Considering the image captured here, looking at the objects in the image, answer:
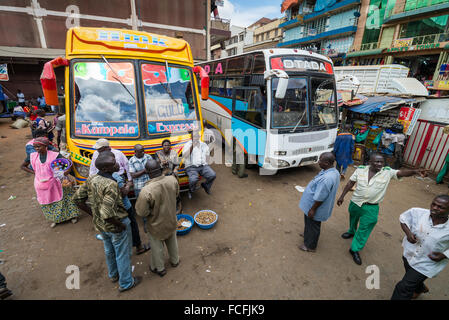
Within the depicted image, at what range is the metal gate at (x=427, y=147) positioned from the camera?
22.2 ft

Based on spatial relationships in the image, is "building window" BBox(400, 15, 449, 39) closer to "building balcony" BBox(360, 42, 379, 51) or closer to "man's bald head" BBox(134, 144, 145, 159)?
"building balcony" BBox(360, 42, 379, 51)

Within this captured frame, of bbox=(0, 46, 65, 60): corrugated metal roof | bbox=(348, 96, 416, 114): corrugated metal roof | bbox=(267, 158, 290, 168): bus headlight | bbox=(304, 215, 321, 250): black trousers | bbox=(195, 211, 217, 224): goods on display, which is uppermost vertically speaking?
bbox=(0, 46, 65, 60): corrugated metal roof

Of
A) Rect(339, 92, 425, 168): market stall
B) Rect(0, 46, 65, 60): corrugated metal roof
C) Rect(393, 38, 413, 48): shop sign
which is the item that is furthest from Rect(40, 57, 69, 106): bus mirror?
Rect(393, 38, 413, 48): shop sign

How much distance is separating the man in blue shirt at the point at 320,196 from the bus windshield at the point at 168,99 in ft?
9.38

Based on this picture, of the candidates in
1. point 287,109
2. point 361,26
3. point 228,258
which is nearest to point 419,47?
point 361,26

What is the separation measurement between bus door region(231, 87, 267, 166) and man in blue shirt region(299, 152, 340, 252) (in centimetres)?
259

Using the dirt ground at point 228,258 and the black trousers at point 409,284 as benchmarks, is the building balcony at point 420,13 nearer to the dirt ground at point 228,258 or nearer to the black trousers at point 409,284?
the dirt ground at point 228,258

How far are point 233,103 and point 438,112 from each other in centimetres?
750

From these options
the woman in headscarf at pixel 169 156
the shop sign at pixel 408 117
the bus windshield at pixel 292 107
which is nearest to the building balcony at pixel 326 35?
the shop sign at pixel 408 117

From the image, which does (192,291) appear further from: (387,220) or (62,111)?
(62,111)

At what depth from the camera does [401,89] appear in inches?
362

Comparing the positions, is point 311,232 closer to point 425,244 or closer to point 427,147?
point 425,244

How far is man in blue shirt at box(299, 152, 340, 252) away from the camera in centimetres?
304

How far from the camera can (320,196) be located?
3062mm
